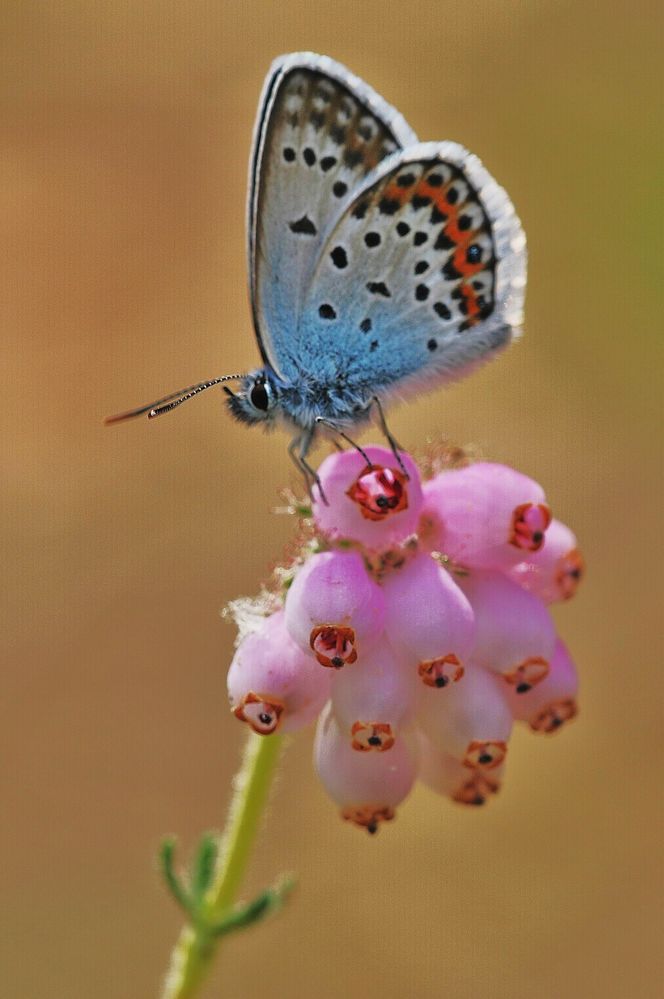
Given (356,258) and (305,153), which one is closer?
(305,153)

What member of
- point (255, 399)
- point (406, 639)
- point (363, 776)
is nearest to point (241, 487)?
point (255, 399)

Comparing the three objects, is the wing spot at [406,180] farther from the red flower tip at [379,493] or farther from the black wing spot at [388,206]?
the red flower tip at [379,493]

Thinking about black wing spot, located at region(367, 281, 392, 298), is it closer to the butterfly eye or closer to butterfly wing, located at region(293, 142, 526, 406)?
butterfly wing, located at region(293, 142, 526, 406)

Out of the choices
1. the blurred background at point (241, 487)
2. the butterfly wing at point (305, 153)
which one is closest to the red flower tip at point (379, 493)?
the butterfly wing at point (305, 153)

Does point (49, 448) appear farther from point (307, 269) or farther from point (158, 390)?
point (307, 269)

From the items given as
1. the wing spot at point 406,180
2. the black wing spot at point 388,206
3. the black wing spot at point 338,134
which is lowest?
the black wing spot at point 388,206

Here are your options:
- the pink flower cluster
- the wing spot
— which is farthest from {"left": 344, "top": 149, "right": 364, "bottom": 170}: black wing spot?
the pink flower cluster

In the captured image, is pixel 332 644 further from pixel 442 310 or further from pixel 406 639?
pixel 442 310
